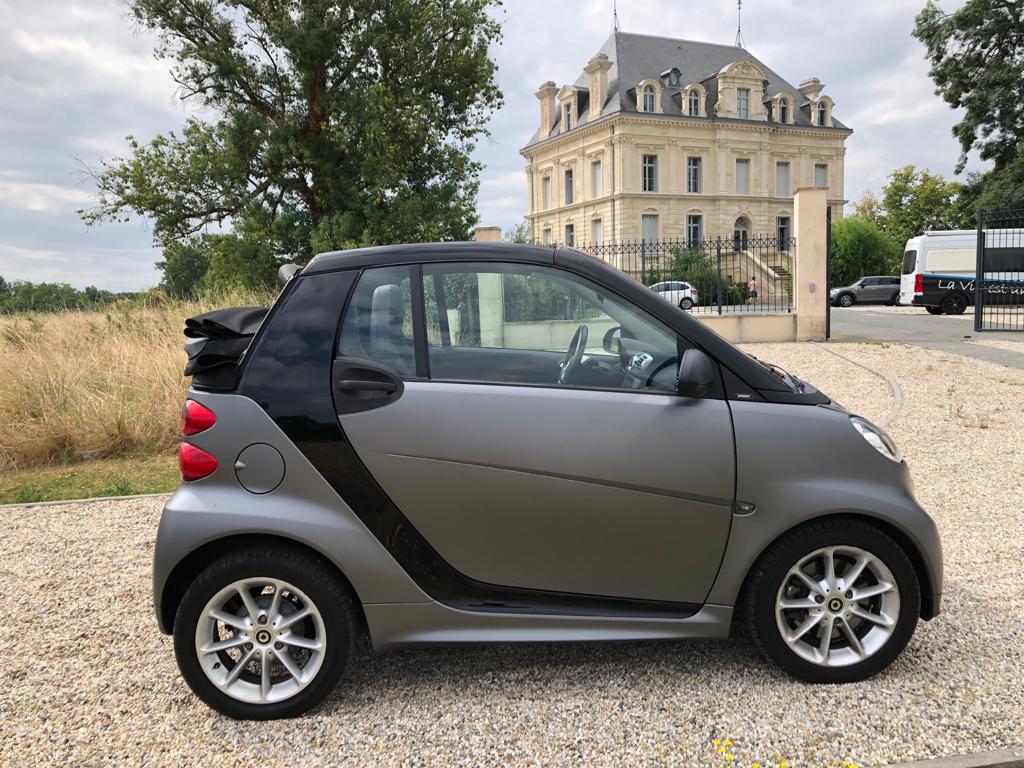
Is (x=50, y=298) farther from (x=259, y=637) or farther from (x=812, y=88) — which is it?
(x=812, y=88)

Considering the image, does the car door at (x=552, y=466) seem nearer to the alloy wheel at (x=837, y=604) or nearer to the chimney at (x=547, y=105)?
the alloy wheel at (x=837, y=604)

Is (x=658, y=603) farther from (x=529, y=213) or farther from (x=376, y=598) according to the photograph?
(x=529, y=213)

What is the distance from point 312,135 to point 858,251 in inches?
1595

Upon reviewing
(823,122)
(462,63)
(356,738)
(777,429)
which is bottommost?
(356,738)

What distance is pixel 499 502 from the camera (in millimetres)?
2807

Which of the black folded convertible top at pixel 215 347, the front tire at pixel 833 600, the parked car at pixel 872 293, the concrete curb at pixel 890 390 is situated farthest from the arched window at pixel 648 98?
the front tire at pixel 833 600

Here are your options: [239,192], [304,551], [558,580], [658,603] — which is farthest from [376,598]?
[239,192]

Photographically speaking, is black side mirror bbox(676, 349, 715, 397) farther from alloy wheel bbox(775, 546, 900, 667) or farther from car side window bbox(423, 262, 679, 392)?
alloy wheel bbox(775, 546, 900, 667)

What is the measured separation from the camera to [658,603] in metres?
2.93

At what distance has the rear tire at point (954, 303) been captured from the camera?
27.8 metres

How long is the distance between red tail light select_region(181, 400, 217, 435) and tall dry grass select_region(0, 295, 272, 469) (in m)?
6.08

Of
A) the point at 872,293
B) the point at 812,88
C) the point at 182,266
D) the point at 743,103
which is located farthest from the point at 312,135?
the point at 812,88

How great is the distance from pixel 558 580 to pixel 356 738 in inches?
36.7

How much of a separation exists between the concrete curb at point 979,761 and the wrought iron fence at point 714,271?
557 inches
